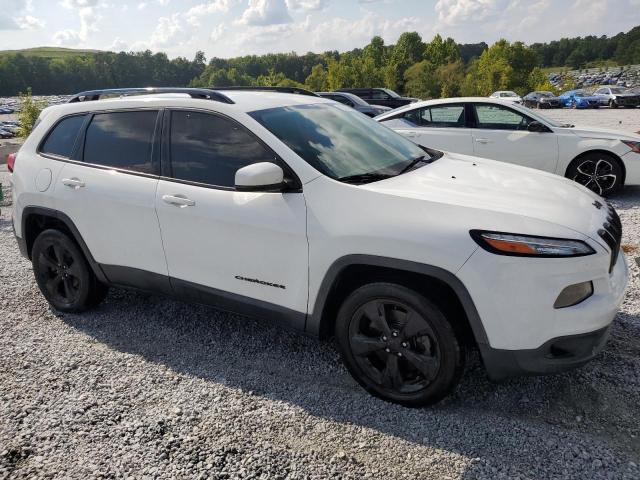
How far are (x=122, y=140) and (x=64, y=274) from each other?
1331 mm

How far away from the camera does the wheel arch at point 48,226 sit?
3949mm

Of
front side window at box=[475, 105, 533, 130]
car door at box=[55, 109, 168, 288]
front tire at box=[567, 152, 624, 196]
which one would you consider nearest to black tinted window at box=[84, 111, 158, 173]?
car door at box=[55, 109, 168, 288]

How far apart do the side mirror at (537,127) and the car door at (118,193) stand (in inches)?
237

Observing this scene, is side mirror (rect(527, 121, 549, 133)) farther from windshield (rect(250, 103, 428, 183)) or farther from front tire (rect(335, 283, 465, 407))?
front tire (rect(335, 283, 465, 407))

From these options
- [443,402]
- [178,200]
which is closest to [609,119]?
[443,402]

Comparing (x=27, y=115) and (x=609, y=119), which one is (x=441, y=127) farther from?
(x=27, y=115)

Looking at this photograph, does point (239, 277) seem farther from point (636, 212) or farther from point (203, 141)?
point (636, 212)

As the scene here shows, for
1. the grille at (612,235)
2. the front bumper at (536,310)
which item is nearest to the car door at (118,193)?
the front bumper at (536,310)

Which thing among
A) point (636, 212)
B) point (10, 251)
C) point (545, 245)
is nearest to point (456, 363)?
point (545, 245)

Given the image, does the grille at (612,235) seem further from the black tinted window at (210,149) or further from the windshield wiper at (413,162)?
the black tinted window at (210,149)

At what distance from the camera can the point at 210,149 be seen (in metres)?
3.32

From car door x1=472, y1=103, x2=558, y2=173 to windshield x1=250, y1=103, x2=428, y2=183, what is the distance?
451 cm

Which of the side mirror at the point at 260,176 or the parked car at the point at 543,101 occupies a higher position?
the side mirror at the point at 260,176

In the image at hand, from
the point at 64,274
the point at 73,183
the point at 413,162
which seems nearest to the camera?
the point at 413,162
